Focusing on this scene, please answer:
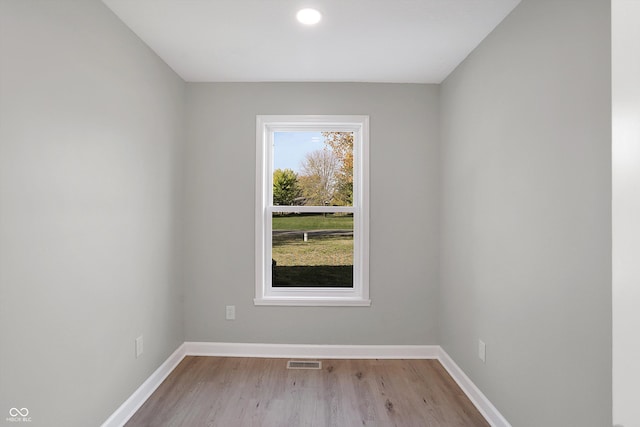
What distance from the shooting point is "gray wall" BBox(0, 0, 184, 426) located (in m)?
1.45

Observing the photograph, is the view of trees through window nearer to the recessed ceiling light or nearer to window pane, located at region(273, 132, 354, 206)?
window pane, located at region(273, 132, 354, 206)

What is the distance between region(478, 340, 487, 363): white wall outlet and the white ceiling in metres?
2.07

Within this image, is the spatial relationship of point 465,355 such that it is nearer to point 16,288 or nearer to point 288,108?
point 288,108

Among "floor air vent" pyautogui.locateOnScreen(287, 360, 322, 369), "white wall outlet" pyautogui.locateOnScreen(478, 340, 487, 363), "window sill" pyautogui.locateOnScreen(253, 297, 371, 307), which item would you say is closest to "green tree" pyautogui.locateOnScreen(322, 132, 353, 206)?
"window sill" pyautogui.locateOnScreen(253, 297, 371, 307)

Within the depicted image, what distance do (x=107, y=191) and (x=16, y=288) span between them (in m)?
0.75

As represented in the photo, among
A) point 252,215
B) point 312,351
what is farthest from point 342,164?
point 312,351

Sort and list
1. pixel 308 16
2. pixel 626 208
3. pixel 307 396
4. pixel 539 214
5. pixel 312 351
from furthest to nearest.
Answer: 1. pixel 312 351
2. pixel 307 396
3. pixel 308 16
4. pixel 539 214
5. pixel 626 208

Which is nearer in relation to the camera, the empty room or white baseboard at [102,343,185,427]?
the empty room

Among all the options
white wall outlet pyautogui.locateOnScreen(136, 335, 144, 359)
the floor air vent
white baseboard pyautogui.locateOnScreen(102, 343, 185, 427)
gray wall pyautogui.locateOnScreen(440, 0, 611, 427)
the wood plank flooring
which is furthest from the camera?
the floor air vent

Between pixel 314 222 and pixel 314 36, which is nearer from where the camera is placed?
pixel 314 36

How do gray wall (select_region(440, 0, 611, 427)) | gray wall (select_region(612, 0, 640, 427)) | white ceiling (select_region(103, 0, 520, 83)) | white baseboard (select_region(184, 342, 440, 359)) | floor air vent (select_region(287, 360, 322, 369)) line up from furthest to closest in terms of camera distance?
1. white baseboard (select_region(184, 342, 440, 359))
2. floor air vent (select_region(287, 360, 322, 369))
3. white ceiling (select_region(103, 0, 520, 83))
4. gray wall (select_region(440, 0, 611, 427))
5. gray wall (select_region(612, 0, 640, 427))

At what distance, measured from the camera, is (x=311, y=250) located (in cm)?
345

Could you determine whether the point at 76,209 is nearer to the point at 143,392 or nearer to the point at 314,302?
the point at 143,392

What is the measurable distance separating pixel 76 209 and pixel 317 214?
2.02 meters
